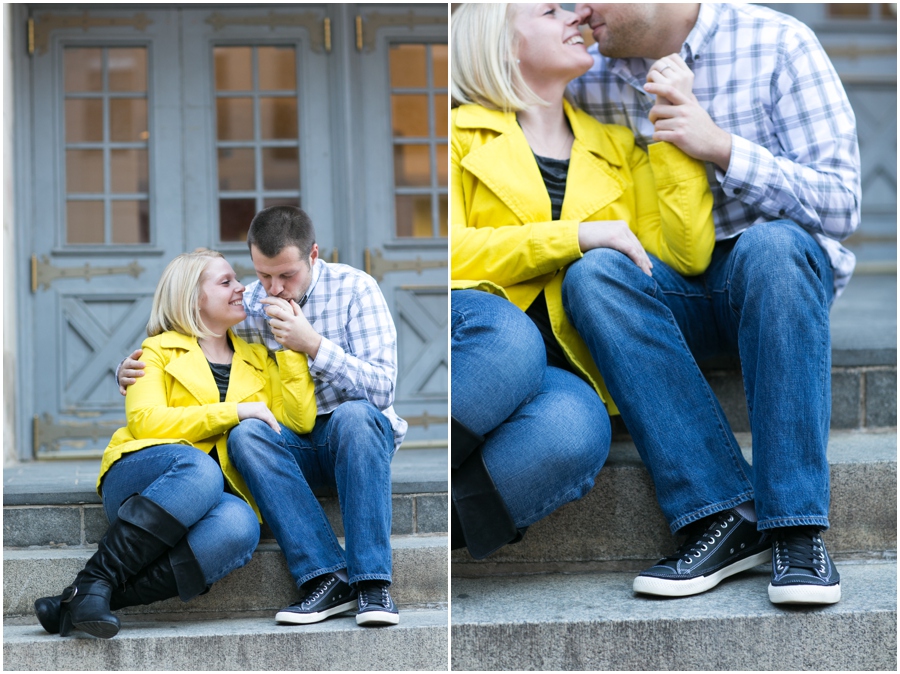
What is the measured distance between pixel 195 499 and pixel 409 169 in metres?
1.58

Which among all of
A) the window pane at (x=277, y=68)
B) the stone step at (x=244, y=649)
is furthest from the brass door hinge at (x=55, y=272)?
the stone step at (x=244, y=649)

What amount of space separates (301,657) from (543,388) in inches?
25.3

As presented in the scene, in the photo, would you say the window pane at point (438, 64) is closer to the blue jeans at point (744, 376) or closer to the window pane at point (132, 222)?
the window pane at point (132, 222)

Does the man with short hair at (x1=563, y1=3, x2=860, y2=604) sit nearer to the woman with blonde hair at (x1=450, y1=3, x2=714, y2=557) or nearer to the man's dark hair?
the woman with blonde hair at (x1=450, y1=3, x2=714, y2=557)

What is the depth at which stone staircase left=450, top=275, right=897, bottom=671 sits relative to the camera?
54.7 inches

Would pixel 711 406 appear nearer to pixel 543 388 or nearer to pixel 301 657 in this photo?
pixel 543 388

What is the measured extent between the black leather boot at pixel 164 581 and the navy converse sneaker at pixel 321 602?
176 mm

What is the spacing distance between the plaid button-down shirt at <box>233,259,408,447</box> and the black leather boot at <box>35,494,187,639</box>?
1.20ft

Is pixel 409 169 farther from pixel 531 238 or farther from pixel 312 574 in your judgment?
pixel 312 574

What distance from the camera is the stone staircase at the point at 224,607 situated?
5.21 feet

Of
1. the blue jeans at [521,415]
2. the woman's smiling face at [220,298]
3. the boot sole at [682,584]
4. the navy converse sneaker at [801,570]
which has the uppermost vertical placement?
the woman's smiling face at [220,298]

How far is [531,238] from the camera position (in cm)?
165

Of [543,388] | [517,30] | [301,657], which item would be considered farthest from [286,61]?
[301,657]

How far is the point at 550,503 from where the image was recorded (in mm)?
1552
